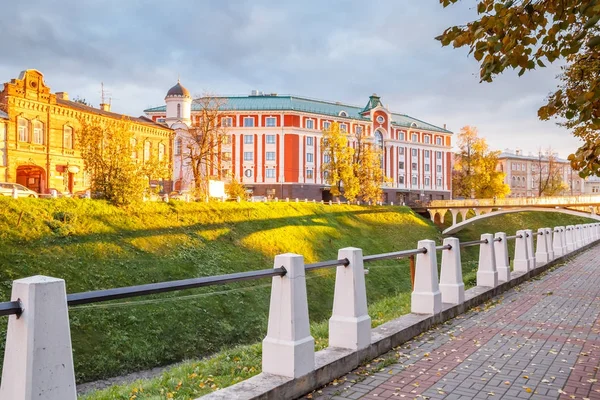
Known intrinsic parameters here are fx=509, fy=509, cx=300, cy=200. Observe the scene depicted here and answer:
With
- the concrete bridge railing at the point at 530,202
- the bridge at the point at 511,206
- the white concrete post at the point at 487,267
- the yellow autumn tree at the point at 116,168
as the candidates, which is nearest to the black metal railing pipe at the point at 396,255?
the white concrete post at the point at 487,267

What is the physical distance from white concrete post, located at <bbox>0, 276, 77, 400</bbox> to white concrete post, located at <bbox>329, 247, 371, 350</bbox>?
339 centimetres

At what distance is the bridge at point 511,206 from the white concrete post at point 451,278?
3357cm

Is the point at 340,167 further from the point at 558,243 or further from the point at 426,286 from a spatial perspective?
the point at 426,286

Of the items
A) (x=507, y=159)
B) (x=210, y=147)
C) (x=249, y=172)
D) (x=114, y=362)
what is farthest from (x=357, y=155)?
(x=507, y=159)

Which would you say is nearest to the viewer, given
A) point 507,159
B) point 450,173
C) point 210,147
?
point 210,147

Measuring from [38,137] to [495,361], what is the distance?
41329 millimetres

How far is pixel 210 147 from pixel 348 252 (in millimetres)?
37230

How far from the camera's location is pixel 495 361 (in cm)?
624

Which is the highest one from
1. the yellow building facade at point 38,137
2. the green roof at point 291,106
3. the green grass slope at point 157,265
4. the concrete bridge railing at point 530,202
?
the green roof at point 291,106

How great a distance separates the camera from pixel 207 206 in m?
35.2

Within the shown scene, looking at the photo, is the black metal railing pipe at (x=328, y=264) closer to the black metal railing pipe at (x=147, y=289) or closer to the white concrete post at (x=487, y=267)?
the black metal railing pipe at (x=147, y=289)

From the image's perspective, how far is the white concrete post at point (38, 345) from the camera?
2.94m

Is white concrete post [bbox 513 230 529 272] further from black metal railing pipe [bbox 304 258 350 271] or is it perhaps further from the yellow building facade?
the yellow building facade

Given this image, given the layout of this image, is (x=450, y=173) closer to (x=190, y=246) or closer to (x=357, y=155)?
(x=357, y=155)
